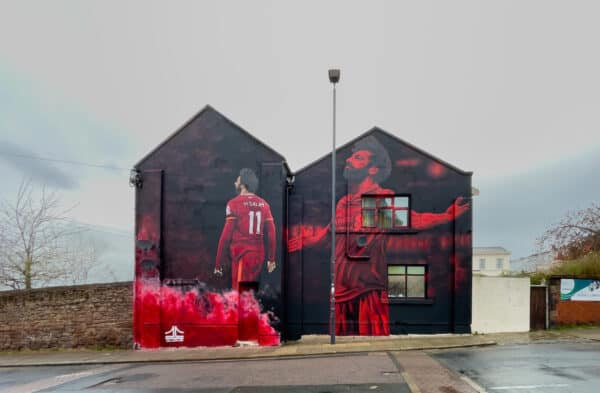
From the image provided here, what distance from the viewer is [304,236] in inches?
653

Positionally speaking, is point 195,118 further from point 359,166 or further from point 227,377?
point 227,377

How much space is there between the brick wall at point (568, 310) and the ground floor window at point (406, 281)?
6048mm

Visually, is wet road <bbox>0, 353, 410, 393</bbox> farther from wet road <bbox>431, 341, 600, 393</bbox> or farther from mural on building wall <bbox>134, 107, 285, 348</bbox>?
mural on building wall <bbox>134, 107, 285, 348</bbox>

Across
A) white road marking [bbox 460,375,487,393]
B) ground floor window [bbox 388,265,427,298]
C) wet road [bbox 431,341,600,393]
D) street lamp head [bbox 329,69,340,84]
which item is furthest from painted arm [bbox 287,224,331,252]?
white road marking [bbox 460,375,487,393]

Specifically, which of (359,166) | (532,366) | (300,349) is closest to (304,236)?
(359,166)

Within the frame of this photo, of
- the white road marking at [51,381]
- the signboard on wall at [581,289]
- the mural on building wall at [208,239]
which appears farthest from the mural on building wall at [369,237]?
the white road marking at [51,381]

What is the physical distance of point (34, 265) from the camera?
22734 millimetres

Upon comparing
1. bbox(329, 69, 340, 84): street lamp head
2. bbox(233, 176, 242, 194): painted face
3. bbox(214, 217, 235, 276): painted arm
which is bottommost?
bbox(214, 217, 235, 276): painted arm

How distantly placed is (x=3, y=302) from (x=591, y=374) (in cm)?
2163

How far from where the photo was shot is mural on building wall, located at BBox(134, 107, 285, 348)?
1556 cm

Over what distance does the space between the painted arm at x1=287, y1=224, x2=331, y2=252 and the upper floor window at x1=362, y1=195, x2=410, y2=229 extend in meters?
1.82

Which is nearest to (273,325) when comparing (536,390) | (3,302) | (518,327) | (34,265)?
(536,390)

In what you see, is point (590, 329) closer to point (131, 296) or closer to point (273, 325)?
point (273, 325)

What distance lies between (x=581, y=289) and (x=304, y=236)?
42.2ft
